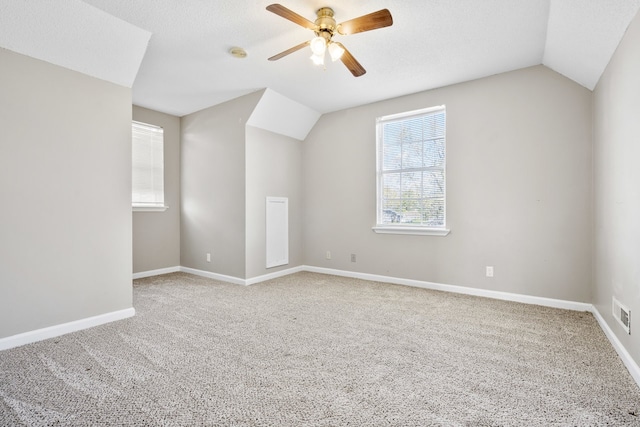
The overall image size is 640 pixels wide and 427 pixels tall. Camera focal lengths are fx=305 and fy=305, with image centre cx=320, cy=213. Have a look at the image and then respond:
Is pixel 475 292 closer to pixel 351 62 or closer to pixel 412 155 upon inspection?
pixel 412 155

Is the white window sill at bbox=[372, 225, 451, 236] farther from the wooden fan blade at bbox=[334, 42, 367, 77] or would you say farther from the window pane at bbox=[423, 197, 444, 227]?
the wooden fan blade at bbox=[334, 42, 367, 77]

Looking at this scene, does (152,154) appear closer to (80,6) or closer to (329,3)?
(80,6)

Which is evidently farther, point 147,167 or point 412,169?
point 147,167

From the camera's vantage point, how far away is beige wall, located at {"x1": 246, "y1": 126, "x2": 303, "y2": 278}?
4.12 m

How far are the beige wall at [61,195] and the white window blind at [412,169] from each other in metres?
3.02

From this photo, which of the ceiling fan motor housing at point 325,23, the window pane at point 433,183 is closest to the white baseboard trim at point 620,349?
the window pane at point 433,183

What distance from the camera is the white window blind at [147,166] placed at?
4.36 meters

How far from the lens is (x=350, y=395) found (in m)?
1.63

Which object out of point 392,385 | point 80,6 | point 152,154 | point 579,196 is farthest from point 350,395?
point 152,154

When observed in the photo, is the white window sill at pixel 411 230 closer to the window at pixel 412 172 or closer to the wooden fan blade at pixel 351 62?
the window at pixel 412 172

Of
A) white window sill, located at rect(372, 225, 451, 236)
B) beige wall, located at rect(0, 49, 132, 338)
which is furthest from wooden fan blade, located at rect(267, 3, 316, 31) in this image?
white window sill, located at rect(372, 225, 451, 236)

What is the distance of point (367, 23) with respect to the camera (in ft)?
6.72

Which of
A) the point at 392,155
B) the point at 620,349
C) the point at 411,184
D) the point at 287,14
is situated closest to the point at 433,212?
the point at 411,184

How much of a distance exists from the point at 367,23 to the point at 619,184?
2.06 meters
